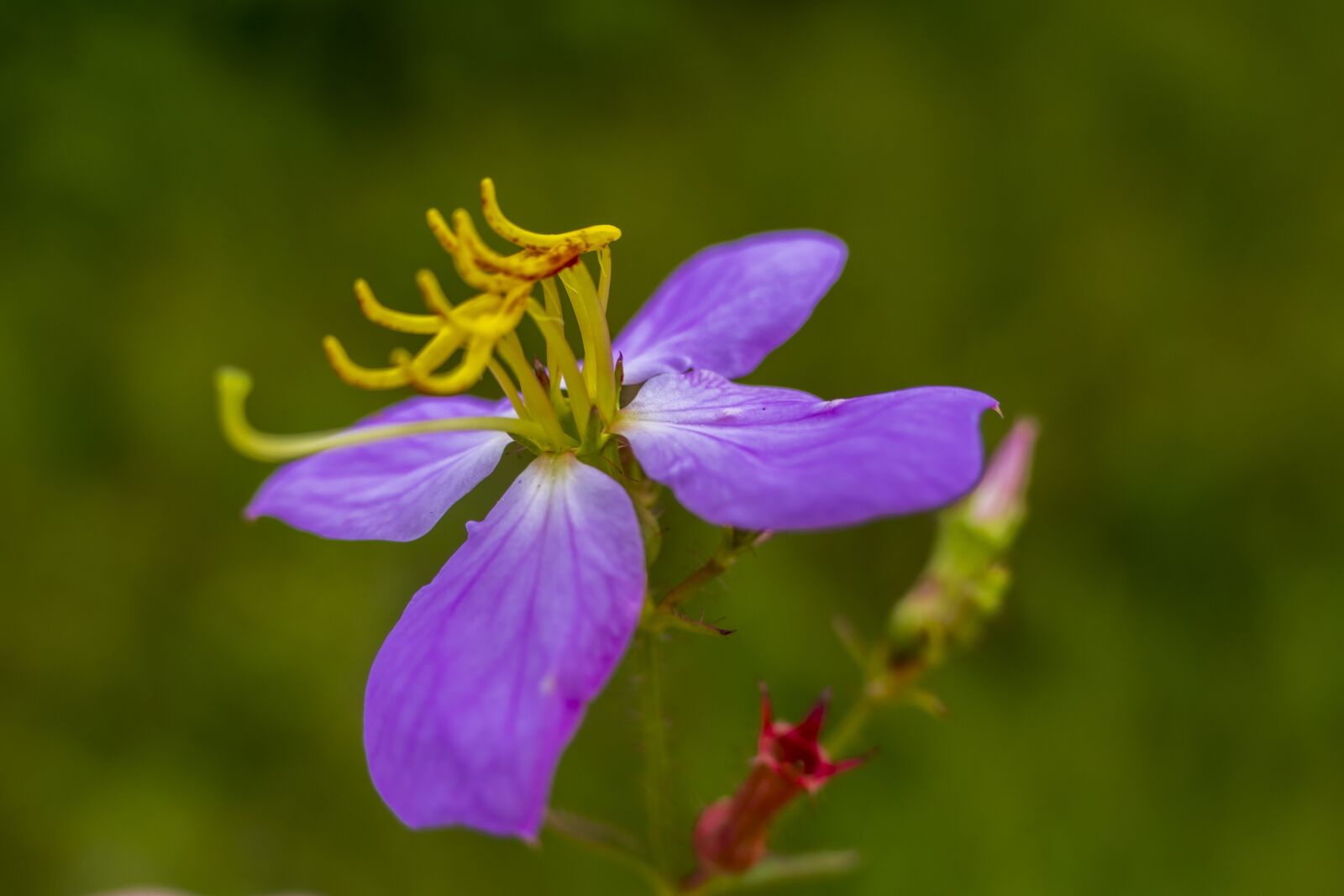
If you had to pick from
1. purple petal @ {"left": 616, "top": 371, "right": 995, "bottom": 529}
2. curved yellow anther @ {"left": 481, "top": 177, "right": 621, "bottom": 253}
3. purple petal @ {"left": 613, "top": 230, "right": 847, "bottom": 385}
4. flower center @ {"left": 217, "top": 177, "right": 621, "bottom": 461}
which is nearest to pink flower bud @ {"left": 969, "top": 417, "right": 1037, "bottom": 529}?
purple petal @ {"left": 613, "top": 230, "right": 847, "bottom": 385}

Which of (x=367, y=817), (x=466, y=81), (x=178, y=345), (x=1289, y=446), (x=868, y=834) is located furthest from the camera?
(x=466, y=81)

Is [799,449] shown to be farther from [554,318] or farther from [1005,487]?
[1005,487]

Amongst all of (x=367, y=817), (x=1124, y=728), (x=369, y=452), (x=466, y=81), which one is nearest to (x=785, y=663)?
(x=1124, y=728)

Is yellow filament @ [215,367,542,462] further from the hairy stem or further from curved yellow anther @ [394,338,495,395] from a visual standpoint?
the hairy stem

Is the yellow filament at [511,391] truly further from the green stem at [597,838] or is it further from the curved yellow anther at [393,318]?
the green stem at [597,838]

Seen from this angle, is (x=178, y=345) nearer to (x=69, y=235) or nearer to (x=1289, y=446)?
(x=69, y=235)

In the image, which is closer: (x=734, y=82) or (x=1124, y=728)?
(x=1124, y=728)
